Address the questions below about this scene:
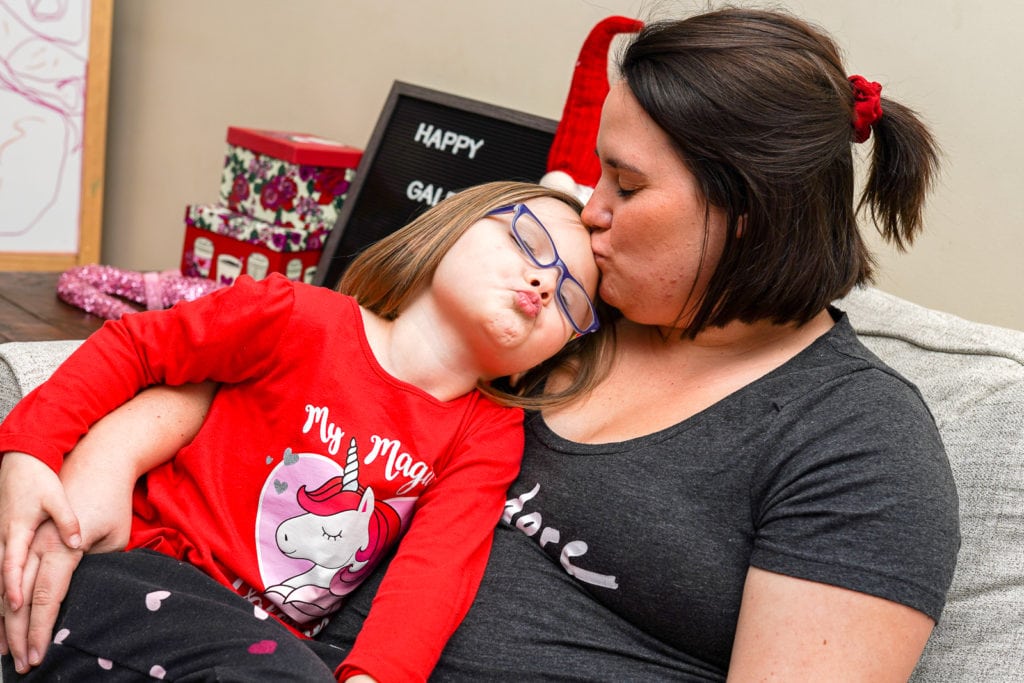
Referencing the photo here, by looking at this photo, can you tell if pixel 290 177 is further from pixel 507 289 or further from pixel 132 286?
pixel 507 289

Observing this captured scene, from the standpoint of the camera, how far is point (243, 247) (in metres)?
2.41

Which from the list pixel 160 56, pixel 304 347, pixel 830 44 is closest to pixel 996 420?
pixel 830 44

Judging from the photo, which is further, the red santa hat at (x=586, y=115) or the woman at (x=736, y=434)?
the red santa hat at (x=586, y=115)

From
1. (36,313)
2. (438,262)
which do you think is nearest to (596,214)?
(438,262)

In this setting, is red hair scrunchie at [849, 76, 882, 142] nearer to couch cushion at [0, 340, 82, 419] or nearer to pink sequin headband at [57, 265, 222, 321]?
couch cushion at [0, 340, 82, 419]

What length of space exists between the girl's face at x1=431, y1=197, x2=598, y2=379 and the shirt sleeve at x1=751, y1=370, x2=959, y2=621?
0.32m

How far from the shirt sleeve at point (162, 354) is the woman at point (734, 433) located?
356 mm

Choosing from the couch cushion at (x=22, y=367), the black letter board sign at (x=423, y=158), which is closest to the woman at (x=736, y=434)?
the couch cushion at (x=22, y=367)

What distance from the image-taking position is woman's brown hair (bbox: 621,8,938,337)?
44.4 inches

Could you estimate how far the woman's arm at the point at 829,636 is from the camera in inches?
37.9

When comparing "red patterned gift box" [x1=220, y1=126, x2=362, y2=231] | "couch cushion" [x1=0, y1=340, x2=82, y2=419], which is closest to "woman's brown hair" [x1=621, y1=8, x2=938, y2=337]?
"couch cushion" [x1=0, y1=340, x2=82, y2=419]

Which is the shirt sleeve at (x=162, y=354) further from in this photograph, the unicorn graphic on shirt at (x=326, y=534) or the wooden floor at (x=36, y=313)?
the wooden floor at (x=36, y=313)

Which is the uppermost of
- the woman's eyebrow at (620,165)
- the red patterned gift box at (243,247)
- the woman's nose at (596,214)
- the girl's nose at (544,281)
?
the woman's eyebrow at (620,165)

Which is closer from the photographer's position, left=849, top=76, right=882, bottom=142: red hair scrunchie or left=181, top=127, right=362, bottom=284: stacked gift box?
left=849, top=76, right=882, bottom=142: red hair scrunchie
